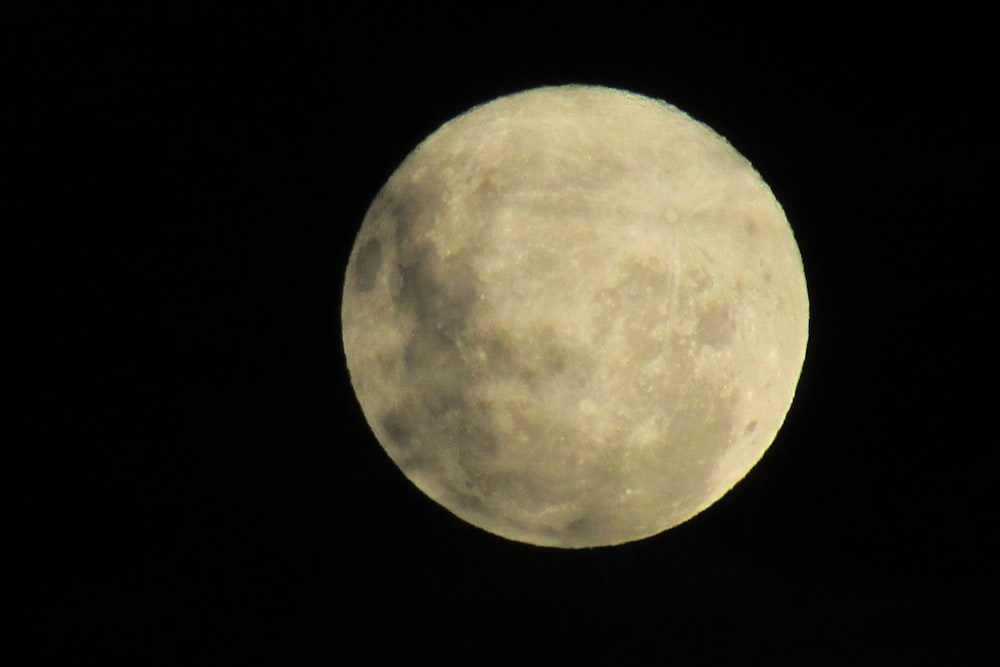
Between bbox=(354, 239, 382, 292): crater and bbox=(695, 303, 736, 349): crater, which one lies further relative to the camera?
bbox=(354, 239, 382, 292): crater

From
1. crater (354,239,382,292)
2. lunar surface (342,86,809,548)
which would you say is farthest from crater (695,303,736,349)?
crater (354,239,382,292)

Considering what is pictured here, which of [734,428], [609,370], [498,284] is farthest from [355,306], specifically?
[734,428]

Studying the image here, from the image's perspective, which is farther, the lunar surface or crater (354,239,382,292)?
crater (354,239,382,292)

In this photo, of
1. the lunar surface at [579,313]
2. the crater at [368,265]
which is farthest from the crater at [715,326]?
the crater at [368,265]

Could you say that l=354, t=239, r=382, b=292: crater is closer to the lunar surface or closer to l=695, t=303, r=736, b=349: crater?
the lunar surface

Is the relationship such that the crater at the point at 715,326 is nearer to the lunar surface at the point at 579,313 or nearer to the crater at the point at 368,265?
the lunar surface at the point at 579,313

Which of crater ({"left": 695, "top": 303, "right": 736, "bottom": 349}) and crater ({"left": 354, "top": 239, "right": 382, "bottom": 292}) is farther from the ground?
crater ({"left": 354, "top": 239, "right": 382, "bottom": 292})

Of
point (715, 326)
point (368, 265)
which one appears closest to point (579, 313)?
point (715, 326)

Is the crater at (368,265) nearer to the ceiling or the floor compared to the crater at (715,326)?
nearer to the ceiling
